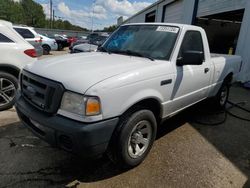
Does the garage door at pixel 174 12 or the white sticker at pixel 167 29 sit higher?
the garage door at pixel 174 12

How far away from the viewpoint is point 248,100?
22.0 feet

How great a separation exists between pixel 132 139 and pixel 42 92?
1.25 meters

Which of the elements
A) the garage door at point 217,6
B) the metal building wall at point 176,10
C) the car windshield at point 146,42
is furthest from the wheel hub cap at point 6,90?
the metal building wall at point 176,10

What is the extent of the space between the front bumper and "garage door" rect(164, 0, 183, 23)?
1459 cm

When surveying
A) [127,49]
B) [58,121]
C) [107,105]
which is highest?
[127,49]

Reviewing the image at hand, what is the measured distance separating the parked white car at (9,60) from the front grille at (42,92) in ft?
6.86

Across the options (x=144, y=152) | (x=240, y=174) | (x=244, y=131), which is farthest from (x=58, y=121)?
(x=244, y=131)

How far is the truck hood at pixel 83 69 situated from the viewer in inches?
92.5

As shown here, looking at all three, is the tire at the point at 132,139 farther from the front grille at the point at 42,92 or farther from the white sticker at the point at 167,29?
the white sticker at the point at 167,29

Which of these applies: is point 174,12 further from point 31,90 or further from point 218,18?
point 31,90

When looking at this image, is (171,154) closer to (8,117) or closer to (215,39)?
(8,117)

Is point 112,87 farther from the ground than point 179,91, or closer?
farther from the ground

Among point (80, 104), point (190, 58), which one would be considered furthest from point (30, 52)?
point (190, 58)

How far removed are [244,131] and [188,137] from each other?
133 centimetres
